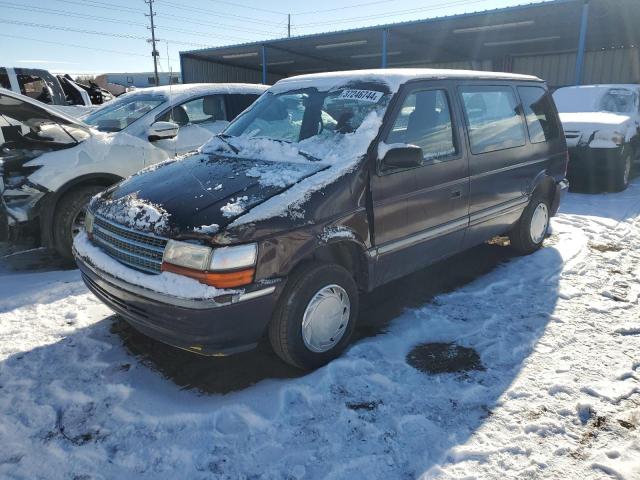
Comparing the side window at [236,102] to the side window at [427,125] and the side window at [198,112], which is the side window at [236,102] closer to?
the side window at [198,112]

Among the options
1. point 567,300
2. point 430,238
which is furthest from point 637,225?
point 430,238

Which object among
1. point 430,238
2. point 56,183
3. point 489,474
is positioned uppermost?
point 56,183

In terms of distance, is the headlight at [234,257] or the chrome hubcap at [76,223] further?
the chrome hubcap at [76,223]

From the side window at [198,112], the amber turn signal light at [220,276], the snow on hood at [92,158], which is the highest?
the side window at [198,112]

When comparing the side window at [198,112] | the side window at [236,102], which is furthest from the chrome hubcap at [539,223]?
the side window at [198,112]

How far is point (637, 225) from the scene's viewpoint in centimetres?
637

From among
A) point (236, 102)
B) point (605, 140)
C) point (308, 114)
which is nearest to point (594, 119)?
point (605, 140)

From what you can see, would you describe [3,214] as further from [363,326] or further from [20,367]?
[363,326]

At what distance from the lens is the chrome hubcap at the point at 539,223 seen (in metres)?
5.20

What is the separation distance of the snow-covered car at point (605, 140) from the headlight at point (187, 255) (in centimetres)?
803

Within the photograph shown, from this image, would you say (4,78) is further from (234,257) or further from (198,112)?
(234,257)

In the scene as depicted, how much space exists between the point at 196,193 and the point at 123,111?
3.66 metres

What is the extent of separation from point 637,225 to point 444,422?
209 inches

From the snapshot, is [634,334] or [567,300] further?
[567,300]
